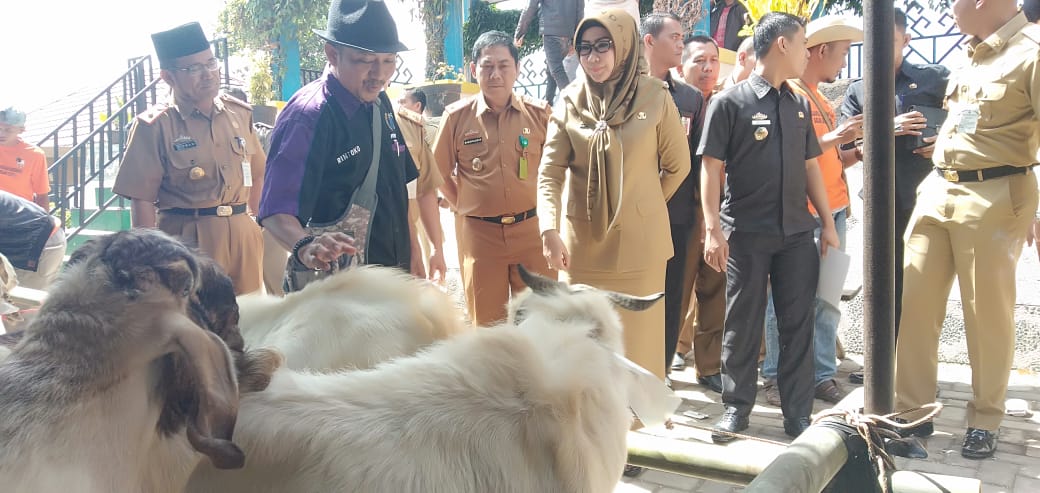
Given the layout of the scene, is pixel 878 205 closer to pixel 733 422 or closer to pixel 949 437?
pixel 733 422

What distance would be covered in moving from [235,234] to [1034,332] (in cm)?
544

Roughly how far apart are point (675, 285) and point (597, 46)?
5.46 ft

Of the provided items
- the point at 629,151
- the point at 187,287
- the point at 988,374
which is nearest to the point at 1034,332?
the point at 988,374

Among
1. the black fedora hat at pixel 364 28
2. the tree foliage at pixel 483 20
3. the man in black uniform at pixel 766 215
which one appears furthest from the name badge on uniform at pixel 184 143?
the tree foliage at pixel 483 20

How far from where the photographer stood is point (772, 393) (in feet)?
16.9

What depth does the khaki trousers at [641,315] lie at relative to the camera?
154 inches

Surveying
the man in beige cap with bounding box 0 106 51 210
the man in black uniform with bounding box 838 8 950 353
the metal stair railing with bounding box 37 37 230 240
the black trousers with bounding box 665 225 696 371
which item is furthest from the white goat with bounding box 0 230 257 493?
the metal stair railing with bounding box 37 37 230 240

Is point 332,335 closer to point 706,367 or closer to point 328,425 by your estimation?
point 328,425

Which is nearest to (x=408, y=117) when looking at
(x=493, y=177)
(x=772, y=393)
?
(x=493, y=177)

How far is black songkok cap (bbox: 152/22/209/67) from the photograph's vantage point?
13.9 feet

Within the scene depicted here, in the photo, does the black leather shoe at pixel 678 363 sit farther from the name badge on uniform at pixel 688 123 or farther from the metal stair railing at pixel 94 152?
the metal stair railing at pixel 94 152

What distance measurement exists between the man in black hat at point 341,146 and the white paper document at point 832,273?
102 inches

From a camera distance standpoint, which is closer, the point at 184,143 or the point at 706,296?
the point at 184,143

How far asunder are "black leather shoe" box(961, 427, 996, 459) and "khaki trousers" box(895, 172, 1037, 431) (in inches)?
1.4
